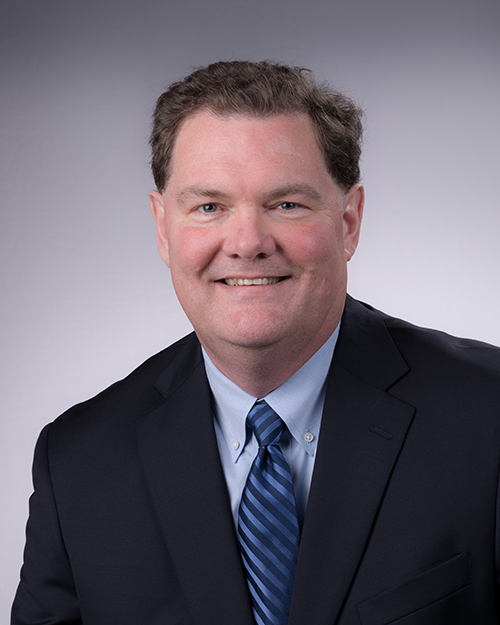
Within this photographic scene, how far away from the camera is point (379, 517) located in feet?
7.22

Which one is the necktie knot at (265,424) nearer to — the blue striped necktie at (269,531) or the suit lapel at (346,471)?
the blue striped necktie at (269,531)

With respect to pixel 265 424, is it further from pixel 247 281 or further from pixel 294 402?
pixel 247 281

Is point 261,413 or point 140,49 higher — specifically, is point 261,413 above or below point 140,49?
below

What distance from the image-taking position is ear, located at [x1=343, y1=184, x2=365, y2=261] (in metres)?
2.42

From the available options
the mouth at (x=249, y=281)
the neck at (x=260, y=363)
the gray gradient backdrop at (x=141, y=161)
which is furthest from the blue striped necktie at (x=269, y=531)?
the gray gradient backdrop at (x=141, y=161)

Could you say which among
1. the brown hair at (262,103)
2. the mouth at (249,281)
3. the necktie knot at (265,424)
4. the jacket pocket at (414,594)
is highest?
the brown hair at (262,103)

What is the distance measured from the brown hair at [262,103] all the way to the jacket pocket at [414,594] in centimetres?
106

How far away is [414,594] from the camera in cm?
216

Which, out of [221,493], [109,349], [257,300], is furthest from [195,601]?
[109,349]

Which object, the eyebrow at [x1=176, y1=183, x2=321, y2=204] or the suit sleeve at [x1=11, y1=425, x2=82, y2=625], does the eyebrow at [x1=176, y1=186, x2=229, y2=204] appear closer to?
the eyebrow at [x1=176, y1=183, x2=321, y2=204]

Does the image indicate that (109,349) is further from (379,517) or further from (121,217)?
(379,517)

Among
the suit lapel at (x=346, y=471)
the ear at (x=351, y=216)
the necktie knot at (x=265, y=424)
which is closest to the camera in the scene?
the suit lapel at (x=346, y=471)

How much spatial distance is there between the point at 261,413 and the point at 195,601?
0.53 meters

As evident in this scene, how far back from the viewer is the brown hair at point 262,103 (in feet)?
7.20
